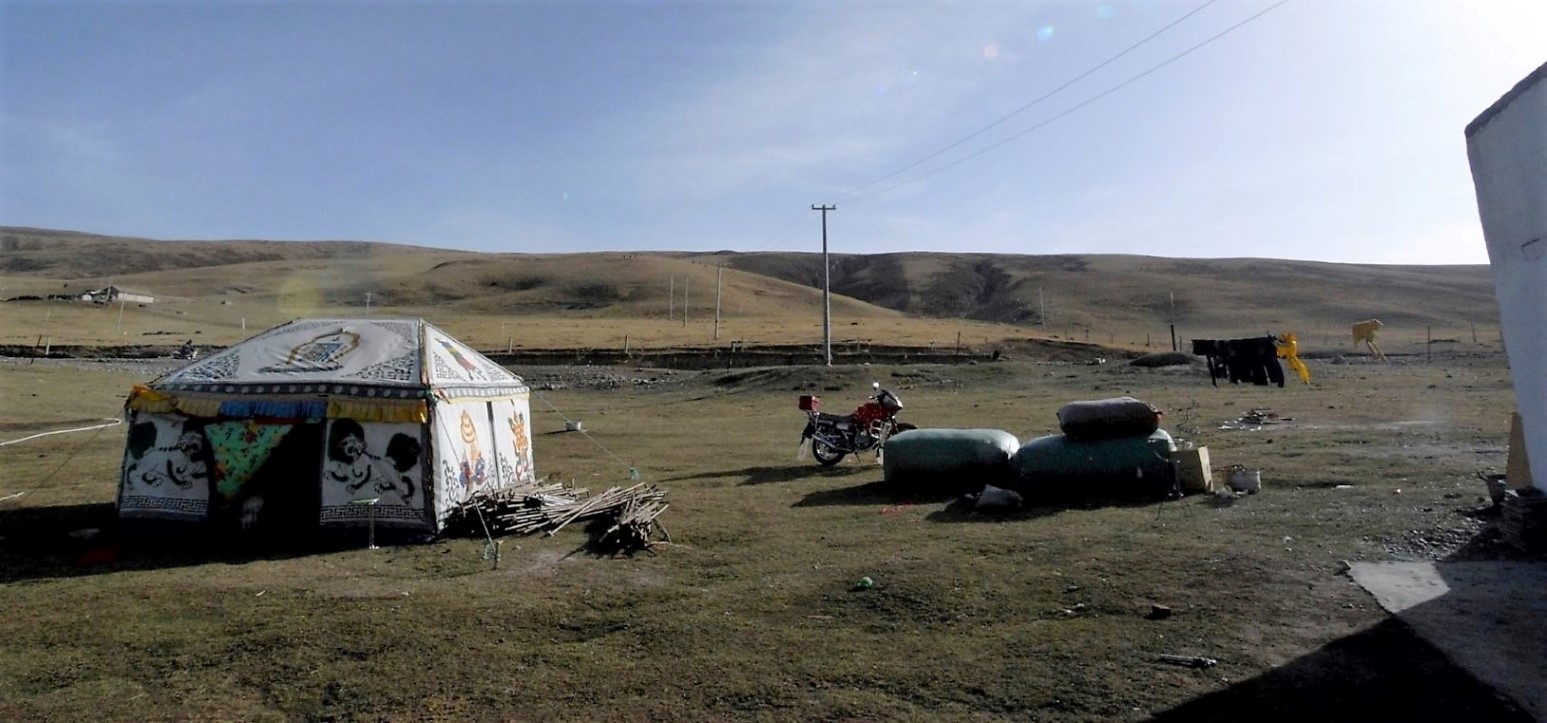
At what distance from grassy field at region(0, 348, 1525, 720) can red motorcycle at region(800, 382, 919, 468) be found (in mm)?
1990

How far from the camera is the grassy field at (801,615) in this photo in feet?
17.3

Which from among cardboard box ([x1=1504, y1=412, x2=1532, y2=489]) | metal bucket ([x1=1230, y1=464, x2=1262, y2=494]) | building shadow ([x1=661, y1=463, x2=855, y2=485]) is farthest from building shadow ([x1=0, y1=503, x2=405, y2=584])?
cardboard box ([x1=1504, y1=412, x2=1532, y2=489])

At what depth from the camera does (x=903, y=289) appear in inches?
5276

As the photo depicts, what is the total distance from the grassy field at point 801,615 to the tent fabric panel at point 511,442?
2156mm

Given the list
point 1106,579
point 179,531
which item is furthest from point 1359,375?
point 179,531

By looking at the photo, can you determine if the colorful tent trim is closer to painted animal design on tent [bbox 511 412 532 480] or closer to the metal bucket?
painted animal design on tent [bbox 511 412 532 480]

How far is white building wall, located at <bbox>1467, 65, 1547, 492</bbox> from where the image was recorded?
20.5 feet

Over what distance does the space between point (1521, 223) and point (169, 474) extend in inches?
491

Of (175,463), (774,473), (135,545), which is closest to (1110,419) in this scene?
(774,473)

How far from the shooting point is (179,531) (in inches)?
395

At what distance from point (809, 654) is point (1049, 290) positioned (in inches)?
4241

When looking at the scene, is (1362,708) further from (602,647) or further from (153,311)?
(153,311)

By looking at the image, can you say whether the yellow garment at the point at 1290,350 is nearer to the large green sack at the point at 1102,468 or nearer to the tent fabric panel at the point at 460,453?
the large green sack at the point at 1102,468

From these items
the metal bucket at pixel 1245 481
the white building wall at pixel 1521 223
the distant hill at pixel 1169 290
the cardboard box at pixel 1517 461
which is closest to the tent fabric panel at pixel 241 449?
the metal bucket at pixel 1245 481
